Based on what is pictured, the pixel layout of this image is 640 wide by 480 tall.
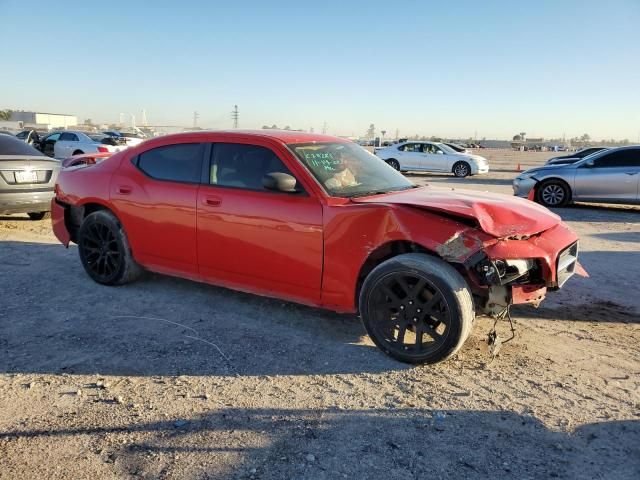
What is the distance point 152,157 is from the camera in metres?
5.14

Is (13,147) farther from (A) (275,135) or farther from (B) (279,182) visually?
(B) (279,182)

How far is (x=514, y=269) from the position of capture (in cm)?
357

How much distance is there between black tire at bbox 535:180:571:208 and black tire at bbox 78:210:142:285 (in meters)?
10.1

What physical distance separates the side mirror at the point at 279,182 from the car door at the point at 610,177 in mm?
9917

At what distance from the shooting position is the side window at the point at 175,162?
15.8 feet

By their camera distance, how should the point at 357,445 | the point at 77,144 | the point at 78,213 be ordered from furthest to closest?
the point at 77,144 → the point at 78,213 → the point at 357,445

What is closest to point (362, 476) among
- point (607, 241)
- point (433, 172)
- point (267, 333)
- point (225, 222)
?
point (267, 333)

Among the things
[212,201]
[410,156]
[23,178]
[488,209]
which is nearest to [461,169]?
[410,156]

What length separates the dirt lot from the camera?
262cm

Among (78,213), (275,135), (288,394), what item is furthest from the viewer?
(78,213)

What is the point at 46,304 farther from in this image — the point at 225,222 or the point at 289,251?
the point at 289,251

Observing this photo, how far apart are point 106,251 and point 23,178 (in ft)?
13.6

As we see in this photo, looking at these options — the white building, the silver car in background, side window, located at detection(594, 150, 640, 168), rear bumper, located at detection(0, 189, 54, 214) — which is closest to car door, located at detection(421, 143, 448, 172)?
side window, located at detection(594, 150, 640, 168)

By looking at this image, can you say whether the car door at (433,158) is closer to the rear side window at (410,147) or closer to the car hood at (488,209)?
the rear side window at (410,147)
